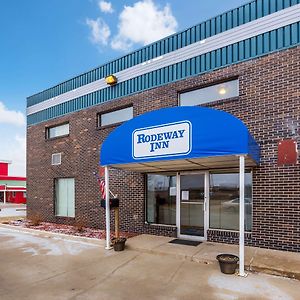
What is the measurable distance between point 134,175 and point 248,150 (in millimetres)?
5402

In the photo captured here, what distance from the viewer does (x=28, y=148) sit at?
16.7m

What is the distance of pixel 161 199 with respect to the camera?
10586mm

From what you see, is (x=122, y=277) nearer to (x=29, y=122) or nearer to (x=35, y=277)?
(x=35, y=277)

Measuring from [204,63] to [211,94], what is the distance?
1.02m

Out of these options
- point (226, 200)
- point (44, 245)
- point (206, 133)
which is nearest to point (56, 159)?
point (44, 245)

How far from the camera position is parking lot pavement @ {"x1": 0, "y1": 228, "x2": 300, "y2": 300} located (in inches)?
213

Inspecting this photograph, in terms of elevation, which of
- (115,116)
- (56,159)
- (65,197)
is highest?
(115,116)

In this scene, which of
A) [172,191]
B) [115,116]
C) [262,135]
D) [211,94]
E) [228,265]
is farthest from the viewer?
[115,116]

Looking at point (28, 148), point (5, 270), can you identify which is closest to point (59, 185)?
point (28, 148)

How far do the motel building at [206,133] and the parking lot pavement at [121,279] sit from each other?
1.12 meters

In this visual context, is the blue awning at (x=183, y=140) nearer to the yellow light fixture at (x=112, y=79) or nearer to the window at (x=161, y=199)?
the window at (x=161, y=199)

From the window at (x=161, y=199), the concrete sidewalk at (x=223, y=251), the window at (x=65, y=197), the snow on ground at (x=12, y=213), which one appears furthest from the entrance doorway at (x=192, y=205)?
Result: the snow on ground at (x=12, y=213)

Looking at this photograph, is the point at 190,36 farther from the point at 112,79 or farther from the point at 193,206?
the point at 193,206

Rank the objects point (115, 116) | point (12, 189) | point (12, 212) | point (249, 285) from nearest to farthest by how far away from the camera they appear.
→ point (249, 285) → point (115, 116) → point (12, 212) → point (12, 189)
